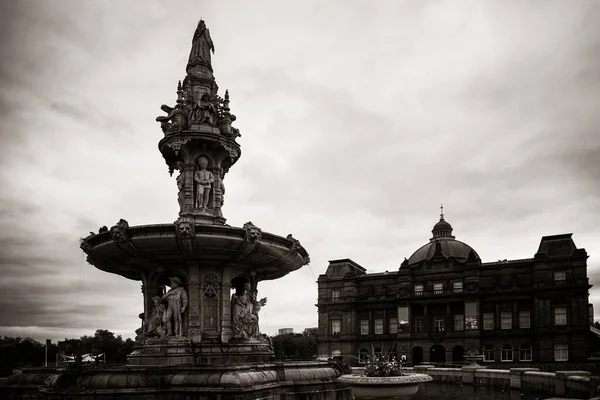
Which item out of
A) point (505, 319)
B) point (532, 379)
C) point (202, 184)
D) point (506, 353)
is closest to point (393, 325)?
point (505, 319)

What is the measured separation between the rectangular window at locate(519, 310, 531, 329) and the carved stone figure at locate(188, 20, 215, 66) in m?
60.0

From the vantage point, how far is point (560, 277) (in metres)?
64.9

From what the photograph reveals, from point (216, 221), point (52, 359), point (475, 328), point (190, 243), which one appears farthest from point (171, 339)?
point (475, 328)

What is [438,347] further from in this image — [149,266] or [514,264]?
[149,266]

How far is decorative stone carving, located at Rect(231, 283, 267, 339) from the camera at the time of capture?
48.0 ft

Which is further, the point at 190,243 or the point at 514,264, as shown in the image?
the point at 514,264

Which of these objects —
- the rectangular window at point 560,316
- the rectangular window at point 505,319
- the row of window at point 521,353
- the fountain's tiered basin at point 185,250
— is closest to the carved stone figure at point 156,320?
the fountain's tiered basin at point 185,250

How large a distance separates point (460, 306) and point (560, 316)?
38.8ft

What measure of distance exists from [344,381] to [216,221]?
6.04 meters

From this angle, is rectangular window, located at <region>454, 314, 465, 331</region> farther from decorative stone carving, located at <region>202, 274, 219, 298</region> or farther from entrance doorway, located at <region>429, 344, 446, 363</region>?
decorative stone carving, located at <region>202, 274, 219, 298</region>

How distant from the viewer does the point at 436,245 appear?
76.1 metres

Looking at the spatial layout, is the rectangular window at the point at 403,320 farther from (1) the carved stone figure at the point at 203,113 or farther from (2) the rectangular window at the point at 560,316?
(1) the carved stone figure at the point at 203,113

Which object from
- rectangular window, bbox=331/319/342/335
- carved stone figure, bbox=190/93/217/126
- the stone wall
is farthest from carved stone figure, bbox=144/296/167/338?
rectangular window, bbox=331/319/342/335

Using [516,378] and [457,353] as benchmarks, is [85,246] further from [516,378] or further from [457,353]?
[457,353]
